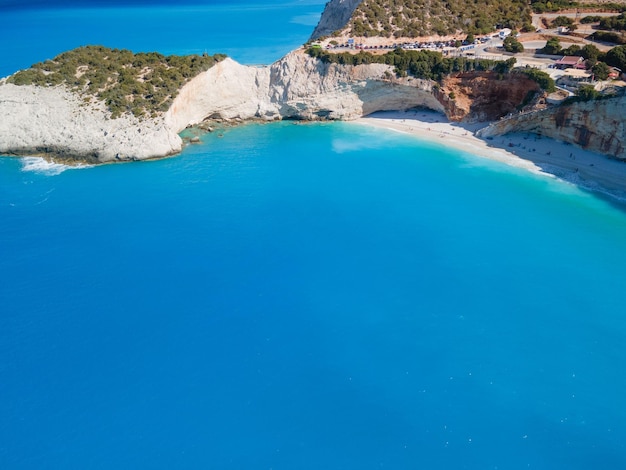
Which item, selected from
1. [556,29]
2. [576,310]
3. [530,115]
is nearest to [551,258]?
[576,310]

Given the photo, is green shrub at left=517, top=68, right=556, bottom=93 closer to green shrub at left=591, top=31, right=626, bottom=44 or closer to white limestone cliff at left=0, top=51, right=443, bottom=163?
white limestone cliff at left=0, top=51, right=443, bottom=163

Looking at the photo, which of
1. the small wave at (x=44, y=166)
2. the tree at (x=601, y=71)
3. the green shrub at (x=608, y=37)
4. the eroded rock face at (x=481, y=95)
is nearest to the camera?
the tree at (x=601, y=71)

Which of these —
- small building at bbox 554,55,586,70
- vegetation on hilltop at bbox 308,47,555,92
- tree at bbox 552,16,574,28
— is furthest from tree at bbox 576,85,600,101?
tree at bbox 552,16,574,28

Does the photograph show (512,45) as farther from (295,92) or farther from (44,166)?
(44,166)

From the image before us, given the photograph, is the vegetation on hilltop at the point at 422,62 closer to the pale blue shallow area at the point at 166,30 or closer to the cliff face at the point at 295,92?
the cliff face at the point at 295,92

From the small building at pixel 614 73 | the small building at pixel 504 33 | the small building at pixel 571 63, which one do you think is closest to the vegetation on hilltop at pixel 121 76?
the small building at pixel 504 33

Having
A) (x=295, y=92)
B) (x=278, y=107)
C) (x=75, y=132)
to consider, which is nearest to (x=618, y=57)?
(x=295, y=92)
